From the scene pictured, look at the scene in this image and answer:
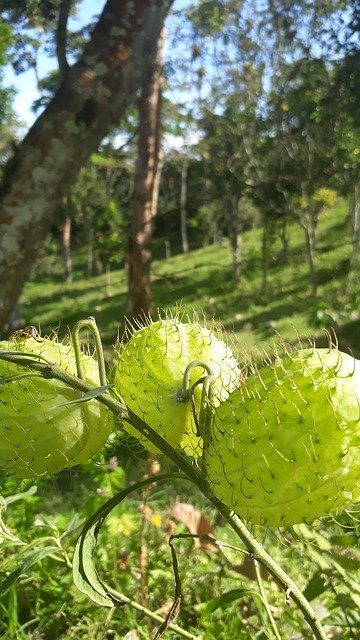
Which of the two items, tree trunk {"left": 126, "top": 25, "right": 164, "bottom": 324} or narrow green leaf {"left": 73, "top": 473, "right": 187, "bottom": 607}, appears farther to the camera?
tree trunk {"left": 126, "top": 25, "right": 164, "bottom": 324}

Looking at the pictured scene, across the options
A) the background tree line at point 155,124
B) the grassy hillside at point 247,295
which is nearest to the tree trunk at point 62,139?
the background tree line at point 155,124

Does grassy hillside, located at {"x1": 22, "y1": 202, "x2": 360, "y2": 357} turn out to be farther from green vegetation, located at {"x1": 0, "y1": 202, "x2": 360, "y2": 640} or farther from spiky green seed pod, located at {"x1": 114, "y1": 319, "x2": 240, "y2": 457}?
spiky green seed pod, located at {"x1": 114, "y1": 319, "x2": 240, "y2": 457}

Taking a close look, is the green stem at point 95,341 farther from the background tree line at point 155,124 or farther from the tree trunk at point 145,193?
the tree trunk at point 145,193

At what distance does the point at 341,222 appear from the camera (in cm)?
2580

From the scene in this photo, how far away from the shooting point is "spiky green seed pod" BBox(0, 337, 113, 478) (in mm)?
703

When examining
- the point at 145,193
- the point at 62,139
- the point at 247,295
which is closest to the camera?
the point at 62,139

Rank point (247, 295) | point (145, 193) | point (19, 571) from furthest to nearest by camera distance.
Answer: point (247, 295), point (145, 193), point (19, 571)

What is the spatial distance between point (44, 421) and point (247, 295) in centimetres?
1742

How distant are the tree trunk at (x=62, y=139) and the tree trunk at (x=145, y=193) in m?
3.52

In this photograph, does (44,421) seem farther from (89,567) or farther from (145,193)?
(145,193)

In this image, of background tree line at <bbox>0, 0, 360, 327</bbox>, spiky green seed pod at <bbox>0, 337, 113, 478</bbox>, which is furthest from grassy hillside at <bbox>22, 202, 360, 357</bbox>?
spiky green seed pod at <bbox>0, 337, 113, 478</bbox>

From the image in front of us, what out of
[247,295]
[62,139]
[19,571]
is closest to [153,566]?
[19,571]

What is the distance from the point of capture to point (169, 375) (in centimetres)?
72

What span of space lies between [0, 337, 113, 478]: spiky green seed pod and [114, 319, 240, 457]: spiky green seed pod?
0.16 feet
